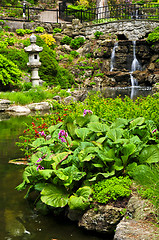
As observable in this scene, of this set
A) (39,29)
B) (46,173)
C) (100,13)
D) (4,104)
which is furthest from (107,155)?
(100,13)

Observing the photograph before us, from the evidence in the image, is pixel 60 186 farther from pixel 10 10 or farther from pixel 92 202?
pixel 10 10

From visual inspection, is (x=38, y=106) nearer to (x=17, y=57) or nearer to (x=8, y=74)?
(x=8, y=74)

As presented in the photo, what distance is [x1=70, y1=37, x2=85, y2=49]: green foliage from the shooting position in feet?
79.8

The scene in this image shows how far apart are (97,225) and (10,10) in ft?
87.1

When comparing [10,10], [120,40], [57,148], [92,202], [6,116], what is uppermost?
[10,10]

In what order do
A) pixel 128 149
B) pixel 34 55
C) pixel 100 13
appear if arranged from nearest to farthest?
pixel 128 149, pixel 34 55, pixel 100 13

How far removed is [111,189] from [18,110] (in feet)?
32.7

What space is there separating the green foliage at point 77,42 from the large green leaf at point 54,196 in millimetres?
21533

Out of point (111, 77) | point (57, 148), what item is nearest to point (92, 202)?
point (57, 148)

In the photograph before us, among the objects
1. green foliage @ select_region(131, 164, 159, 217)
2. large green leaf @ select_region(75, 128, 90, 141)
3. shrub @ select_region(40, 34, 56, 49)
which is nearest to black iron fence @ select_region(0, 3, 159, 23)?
shrub @ select_region(40, 34, 56, 49)

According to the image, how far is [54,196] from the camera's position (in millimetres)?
3801

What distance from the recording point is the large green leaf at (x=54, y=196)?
12.2 feet

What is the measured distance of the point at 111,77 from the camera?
2152 centimetres

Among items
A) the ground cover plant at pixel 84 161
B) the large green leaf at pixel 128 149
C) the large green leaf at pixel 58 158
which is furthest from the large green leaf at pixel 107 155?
the large green leaf at pixel 58 158
